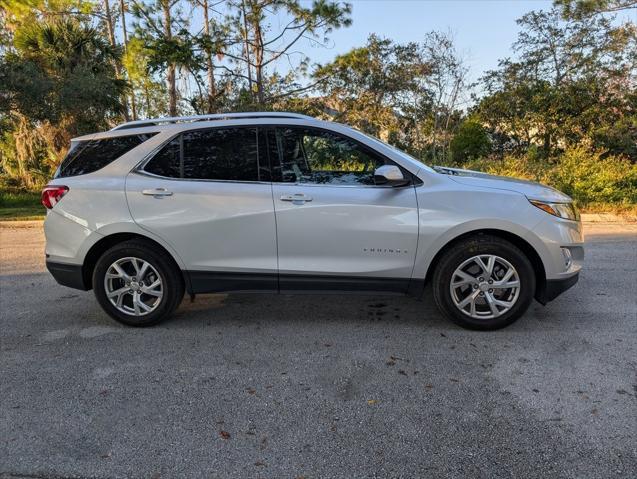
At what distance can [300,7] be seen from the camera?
46.5 feet

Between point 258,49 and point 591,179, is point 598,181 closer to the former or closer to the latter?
point 591,179

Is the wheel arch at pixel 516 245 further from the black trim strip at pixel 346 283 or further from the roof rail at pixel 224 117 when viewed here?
the roof rail at pixel 224 117

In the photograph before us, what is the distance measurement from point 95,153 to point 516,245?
3718 mm

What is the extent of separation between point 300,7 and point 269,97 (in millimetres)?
2983

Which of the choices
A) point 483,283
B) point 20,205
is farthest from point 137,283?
point 20,205

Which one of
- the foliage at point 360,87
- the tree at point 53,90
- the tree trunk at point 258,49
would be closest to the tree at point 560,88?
the foliage at point 360,87

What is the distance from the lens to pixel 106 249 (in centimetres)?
426

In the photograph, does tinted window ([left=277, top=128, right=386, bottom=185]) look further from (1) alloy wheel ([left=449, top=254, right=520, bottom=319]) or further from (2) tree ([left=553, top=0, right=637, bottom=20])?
(2) tree ([left=553, top=0, right=637, bottom=20])

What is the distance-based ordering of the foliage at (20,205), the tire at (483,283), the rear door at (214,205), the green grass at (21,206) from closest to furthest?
the tire at (483,283) < the rear door at (214,205) < the green grass at (21,206) < the foliage at (20,205)

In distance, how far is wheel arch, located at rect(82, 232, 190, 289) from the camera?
4.13 metres

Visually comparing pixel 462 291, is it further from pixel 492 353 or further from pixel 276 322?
pixel 276 322

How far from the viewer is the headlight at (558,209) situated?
12.6 feet

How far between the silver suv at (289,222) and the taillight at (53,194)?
0.05 ft

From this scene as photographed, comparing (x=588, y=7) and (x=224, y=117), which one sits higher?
(x=588, y=7)
